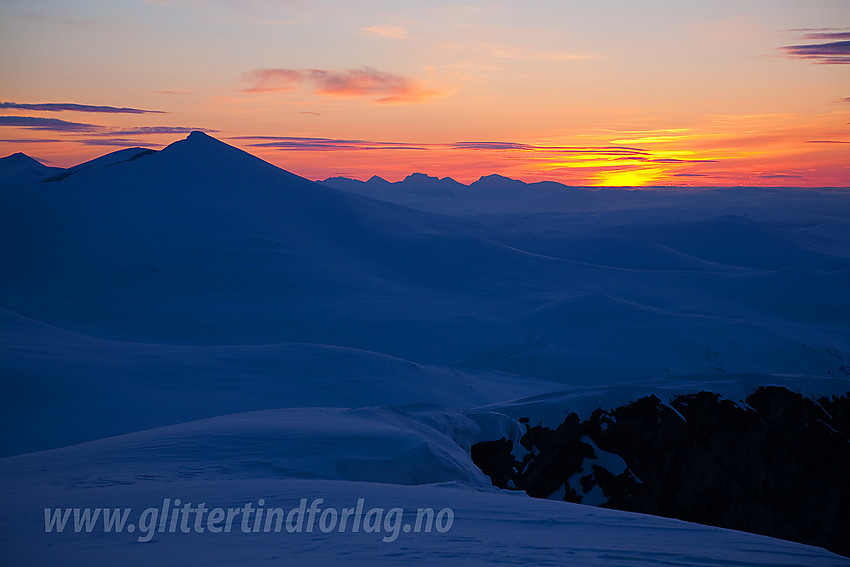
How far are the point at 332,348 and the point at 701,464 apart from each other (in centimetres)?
996

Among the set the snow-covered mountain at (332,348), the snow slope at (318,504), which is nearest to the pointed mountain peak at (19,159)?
the snow-covered mountain at (332,348)

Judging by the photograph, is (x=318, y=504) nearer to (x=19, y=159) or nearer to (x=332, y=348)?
(x=332, y=348)

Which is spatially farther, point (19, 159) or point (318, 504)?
point (19, 159)

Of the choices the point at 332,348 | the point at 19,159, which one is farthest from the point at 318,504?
the point at 19,159

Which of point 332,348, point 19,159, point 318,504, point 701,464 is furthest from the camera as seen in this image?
point 19,159

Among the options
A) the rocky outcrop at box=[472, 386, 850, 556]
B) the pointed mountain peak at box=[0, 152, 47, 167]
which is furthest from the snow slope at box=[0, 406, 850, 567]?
the pointed mountain peak at box=[0, 152, 47, 167]

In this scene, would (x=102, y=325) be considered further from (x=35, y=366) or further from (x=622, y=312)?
(x=622, y=312)

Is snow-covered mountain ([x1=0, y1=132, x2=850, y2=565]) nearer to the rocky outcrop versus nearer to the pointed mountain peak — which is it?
the rocky outcrop

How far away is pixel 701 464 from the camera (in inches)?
403

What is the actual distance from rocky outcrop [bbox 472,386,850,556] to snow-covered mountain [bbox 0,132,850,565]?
0.24 m

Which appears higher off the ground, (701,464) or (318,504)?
(318,504)

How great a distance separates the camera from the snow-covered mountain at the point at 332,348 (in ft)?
17.7

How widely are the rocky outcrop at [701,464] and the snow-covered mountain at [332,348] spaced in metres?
0.24

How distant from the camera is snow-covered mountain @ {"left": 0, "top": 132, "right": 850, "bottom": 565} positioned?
5398 mm
